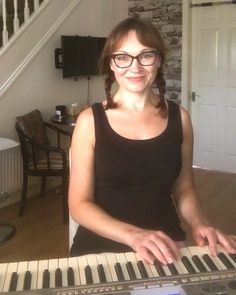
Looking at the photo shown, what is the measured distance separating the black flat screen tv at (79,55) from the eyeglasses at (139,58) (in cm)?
357

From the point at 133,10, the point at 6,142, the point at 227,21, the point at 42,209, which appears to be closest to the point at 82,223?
the point at 6,142

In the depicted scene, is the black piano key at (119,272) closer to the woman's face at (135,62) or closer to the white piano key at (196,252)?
the white piano key at (196,252)

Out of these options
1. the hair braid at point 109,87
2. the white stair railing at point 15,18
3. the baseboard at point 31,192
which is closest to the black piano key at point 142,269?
the hair braid at point 109,87

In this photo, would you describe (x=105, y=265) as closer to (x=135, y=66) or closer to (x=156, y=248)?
(x=156, y=248)

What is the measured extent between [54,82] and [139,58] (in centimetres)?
365

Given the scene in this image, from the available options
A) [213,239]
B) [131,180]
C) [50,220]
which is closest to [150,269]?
[213,239]

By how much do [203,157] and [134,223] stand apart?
4469mm

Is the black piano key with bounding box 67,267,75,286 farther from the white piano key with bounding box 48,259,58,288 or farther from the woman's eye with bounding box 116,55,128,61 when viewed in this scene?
the woman's eye with bounding box 116,55,128,61

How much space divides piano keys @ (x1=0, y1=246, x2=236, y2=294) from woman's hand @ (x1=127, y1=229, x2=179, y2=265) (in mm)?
13

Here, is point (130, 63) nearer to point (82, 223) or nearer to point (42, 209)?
point (82, 223)

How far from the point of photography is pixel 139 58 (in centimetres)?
123

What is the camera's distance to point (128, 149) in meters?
1.33

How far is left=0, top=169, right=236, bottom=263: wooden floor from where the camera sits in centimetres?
329

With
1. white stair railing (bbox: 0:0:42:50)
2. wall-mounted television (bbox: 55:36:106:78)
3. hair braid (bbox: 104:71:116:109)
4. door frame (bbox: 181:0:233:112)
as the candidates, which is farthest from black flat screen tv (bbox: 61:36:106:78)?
hair braid (bbox: 104:71:116:109)
